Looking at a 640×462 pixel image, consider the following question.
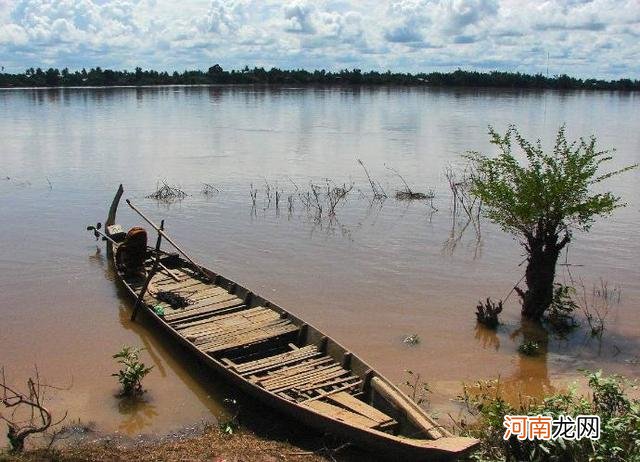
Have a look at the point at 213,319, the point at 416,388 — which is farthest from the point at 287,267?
the point at 416,388

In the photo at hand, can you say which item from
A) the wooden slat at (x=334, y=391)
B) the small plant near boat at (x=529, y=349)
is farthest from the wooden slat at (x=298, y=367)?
the small plant near boat at (x=529, y=349)

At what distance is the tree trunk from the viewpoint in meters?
9.48

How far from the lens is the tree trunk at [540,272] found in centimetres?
948

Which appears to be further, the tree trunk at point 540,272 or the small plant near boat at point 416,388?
the tree trunk at point 540,272

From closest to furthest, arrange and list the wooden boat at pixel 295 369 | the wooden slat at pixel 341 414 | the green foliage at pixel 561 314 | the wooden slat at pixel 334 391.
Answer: the wooden boat at pixel 295 369 → the wooden slat at pixel 341 414 → the wooden slat at pixel 334 391 → the green foliage at pixel 561 314

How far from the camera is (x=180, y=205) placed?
18.5 meters

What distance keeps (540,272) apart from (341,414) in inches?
186

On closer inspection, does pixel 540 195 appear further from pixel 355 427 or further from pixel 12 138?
pixel 12 138

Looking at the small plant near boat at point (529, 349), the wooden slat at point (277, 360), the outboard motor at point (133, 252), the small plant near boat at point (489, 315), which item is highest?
the outboard motor at point (133, 252)

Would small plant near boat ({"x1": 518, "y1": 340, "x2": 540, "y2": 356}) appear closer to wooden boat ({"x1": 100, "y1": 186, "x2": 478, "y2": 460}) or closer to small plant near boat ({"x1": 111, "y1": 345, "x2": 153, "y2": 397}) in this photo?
wooden boat ({"x1": 100, "y1": 186, "x2": 478, "y2": 460})

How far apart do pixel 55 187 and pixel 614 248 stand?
16.7 meters

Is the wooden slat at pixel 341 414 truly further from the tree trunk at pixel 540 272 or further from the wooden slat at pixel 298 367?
the tree trunk at pixel 540 272

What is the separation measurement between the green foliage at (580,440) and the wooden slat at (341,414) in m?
0.96

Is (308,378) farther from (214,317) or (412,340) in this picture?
(412,340)
